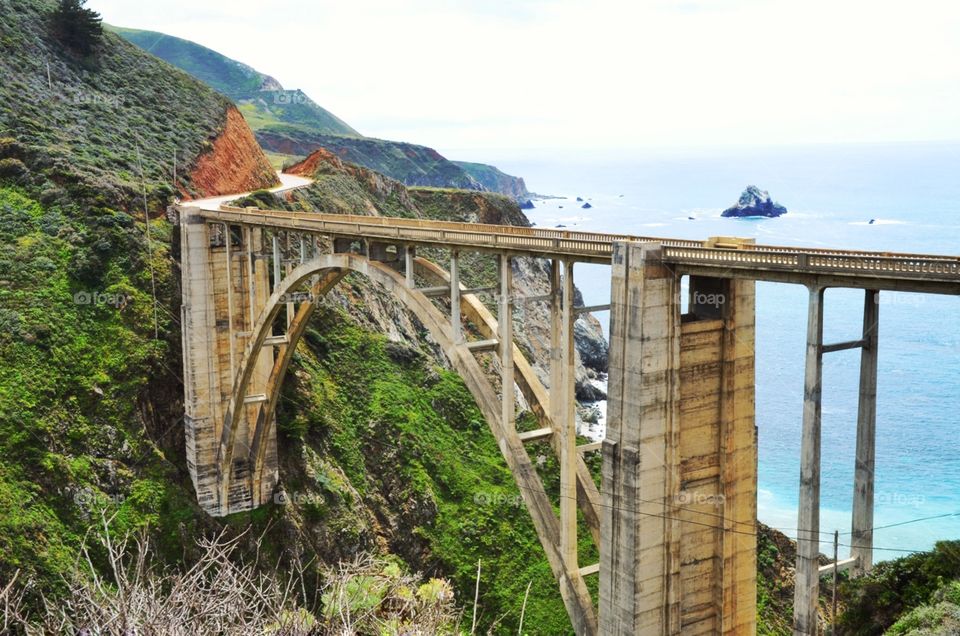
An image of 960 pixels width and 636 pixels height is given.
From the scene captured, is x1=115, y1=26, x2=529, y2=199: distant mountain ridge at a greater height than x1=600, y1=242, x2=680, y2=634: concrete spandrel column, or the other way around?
x1=115, y1=26, x2=529, y2=199: distant mountain ridge

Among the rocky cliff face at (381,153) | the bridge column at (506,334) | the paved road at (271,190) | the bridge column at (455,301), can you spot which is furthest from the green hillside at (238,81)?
the bridge column at (506,334)

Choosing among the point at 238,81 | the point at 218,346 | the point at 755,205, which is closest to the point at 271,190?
the point at 218,346

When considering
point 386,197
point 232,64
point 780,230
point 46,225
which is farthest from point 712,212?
point 46,225

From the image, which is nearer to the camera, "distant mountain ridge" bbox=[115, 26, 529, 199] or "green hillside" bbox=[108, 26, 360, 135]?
"distant mountain ridge" bbox=[115, 26, 529, 199]

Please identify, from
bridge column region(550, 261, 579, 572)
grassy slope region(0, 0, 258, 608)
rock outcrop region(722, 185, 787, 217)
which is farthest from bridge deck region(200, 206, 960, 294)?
rock outcrop region(722, 185, 787, 217)

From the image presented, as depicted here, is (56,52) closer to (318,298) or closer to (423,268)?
(318,298)

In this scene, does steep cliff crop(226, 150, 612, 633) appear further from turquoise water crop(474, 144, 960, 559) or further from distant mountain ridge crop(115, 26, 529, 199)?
distant mountain ridge crop(115, 26, 529, 199)

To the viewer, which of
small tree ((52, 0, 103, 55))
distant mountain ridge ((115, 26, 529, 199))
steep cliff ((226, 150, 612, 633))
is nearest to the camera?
steep cliff ((226, 150, 612, 633))
